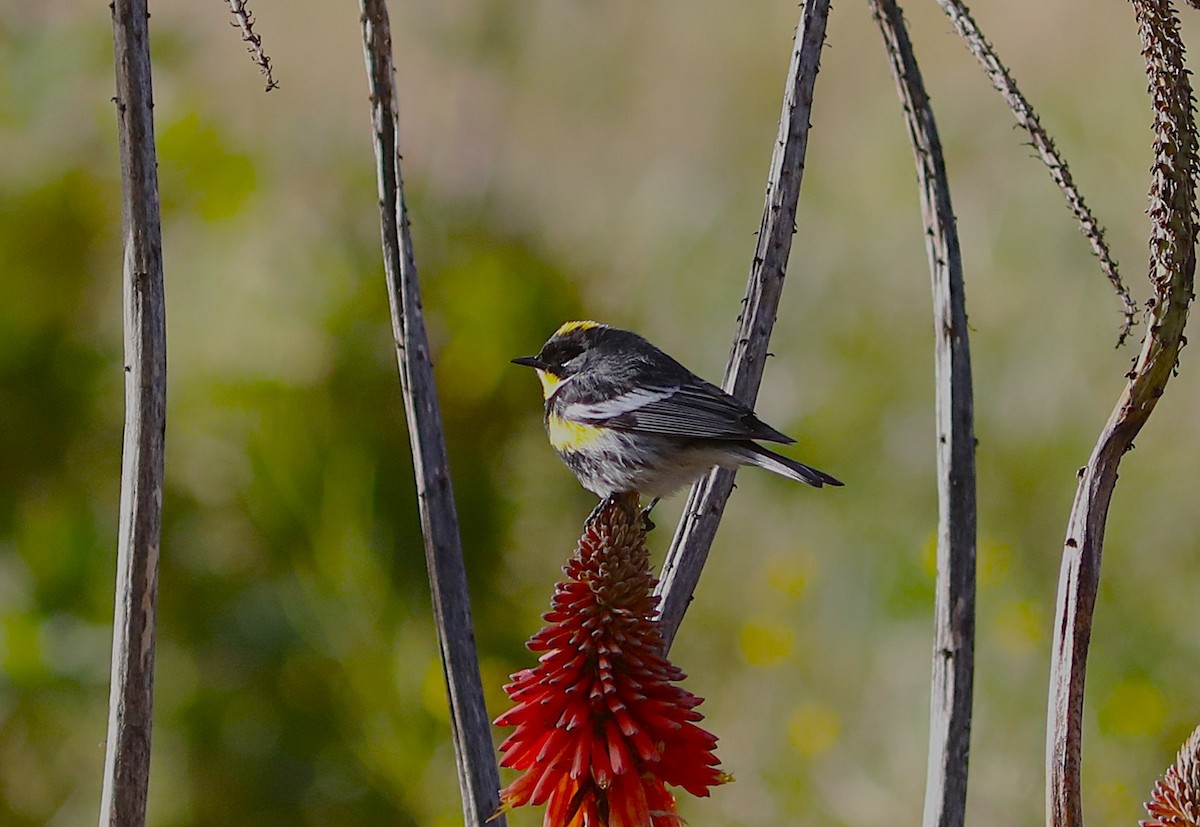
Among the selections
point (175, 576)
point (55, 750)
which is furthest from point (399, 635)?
point (55, 750)

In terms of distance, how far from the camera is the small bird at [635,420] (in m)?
1.59

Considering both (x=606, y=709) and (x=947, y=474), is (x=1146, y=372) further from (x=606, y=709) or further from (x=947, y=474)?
(x=606, y=709)

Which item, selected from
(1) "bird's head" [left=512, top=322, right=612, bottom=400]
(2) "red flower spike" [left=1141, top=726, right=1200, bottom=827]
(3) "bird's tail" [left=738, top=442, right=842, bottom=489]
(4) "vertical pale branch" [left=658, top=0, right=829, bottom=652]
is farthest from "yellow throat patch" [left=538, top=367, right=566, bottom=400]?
(2) "red flower spike" [left=1141, top=726, right=1200, bottom=827]

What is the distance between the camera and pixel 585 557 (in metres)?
1.03

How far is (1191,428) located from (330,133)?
8.69ft

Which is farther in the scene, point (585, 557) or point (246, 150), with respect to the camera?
point (246, 150)

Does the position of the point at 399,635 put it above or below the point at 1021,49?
below

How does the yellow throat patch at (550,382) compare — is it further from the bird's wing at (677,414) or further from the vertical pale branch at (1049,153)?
the vertical pale branch at (1049,153)

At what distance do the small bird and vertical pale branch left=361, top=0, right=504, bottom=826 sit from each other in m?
0.58

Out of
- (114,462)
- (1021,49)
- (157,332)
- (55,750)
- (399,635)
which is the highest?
(1021,49)

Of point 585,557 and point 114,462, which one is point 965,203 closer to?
point 114,462

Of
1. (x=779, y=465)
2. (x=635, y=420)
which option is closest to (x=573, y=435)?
(x=635, y=420)

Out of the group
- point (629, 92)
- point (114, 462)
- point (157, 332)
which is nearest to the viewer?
point (157, 332)

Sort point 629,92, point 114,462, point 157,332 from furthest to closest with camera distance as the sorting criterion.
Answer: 1. point 629,92
2. point 114,462
3. point 157,332
